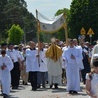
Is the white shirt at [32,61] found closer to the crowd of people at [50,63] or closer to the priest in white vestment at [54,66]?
the crowd of people at [50,63]

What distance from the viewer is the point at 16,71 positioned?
2050 centimetres

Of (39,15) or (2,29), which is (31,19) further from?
(39,15)

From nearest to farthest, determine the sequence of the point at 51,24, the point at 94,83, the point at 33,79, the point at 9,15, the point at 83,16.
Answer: the point at 94,83 → the point at 33,79 → the point at 51,24 → the point at 83,16 → the point at 9,15

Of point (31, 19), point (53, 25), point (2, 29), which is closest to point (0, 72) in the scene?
point (53, 25)

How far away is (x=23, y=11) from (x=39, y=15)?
3364 inches

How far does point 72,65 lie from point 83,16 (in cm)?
5437

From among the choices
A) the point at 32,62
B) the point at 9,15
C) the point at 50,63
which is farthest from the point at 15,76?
the point at 9,15

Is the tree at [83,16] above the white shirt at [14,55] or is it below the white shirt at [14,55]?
above

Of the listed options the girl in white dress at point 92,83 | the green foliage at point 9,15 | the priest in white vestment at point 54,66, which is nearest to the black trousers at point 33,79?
the priest in white vestment at point 54,66

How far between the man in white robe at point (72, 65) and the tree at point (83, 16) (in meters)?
52.1

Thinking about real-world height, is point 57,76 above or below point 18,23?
below

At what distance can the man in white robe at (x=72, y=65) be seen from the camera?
17.0 meters

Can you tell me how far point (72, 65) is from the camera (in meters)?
17.2

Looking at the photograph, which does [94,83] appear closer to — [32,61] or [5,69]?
[5,69]
